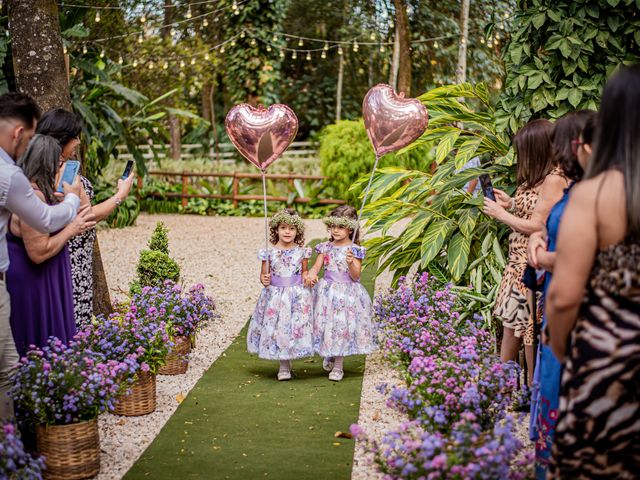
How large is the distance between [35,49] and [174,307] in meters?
2.10

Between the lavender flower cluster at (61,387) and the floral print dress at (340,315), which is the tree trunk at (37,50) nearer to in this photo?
the floral print dress at (340,315)

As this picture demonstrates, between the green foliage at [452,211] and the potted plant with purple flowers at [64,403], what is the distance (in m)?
3.01

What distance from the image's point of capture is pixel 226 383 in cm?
566

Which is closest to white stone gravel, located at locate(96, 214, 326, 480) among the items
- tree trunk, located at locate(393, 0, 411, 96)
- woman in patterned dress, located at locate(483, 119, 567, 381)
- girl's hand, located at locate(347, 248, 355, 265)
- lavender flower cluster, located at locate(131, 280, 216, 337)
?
lavender flower cluster, located at locate(131, 280, 216, 337)

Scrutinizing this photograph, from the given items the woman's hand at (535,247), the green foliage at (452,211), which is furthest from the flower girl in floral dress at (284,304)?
the woman's hand at (535,247)

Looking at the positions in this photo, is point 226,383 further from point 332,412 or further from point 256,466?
point 256,466

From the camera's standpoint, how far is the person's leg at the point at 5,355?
3.36 m

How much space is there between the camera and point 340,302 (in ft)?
18.6

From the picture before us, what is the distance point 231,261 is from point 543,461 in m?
8.64

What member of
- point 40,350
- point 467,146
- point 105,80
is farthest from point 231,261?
point 40,350

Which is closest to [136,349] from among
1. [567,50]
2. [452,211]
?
[452,211]

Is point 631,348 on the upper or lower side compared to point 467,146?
lower

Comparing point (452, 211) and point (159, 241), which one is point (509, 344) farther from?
point (159, 241)

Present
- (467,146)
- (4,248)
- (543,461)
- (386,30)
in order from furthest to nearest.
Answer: (386,30)
(467,146)
(4,248)
(543,461)
